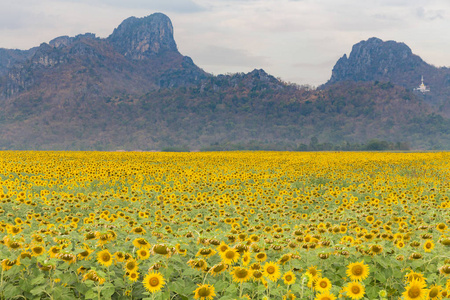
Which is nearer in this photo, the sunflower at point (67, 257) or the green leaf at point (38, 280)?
the green leaf at point (38, 280)

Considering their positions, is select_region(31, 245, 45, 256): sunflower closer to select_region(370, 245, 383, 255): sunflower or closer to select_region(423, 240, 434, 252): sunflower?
select_region(370, 245, 383, 255): sunflower

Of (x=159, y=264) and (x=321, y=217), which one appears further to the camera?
(x=321, y=217)

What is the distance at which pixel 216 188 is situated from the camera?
14180 millimetres

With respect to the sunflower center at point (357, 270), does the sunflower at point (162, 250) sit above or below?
above

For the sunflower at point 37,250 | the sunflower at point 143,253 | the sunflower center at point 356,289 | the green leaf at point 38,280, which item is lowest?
the green leaf at point 38,280

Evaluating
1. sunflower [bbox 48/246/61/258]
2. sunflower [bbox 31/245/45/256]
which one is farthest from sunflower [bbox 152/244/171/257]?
sunflower [bbox 31/245/45/256]

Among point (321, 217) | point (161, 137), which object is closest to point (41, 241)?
A: point (321, 217)

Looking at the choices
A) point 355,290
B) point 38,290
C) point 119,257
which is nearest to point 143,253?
point 119,257

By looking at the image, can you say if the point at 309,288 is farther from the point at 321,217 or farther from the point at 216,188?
the point at 216,188

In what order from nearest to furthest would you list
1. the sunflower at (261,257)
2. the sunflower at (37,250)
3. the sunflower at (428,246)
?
1. the sunflower at (37,250)
2. the sunflower at (261,257)
3. the sunflower at (428,246)

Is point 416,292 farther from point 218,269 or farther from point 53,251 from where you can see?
point 53,251

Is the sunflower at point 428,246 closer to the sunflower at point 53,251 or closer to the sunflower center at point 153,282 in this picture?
the sunflower center at point 153,282

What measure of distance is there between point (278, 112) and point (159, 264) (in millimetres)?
127899

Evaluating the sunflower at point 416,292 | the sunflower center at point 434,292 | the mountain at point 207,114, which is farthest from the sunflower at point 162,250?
the mountain at point 207,114
